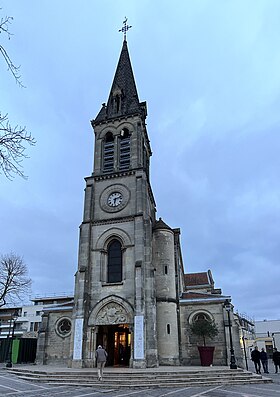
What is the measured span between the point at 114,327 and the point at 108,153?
15.4 meters

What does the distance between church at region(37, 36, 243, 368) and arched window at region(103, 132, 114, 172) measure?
108mm

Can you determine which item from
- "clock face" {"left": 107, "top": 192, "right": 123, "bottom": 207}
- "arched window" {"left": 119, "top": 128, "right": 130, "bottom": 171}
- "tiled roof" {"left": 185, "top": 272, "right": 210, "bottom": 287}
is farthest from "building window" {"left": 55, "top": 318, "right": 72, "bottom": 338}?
"tiled roof" {"left": 185, "top": 272, "right": 210, "bottom": 287}

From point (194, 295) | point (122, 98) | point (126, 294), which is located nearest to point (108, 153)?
point (122, 98)

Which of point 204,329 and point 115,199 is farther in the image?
point 115,199

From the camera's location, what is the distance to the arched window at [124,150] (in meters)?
30.4

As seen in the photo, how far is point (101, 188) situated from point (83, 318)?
1093cm

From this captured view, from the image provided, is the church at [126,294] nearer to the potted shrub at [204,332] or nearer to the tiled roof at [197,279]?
the potted shrub at [204,332]

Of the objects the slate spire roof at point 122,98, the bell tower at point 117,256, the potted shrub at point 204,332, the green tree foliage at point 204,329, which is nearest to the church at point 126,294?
the bell tower at point 117,256

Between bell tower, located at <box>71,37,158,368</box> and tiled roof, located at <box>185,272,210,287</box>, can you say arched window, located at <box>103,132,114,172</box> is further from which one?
tiled roof, located at <box>185,272,210,287</box>

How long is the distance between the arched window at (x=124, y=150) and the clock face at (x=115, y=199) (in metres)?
2.77

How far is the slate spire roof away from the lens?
3294 centimetres

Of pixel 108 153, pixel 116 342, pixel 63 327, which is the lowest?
pixel 116 342

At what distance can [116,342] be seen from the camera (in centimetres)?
2619

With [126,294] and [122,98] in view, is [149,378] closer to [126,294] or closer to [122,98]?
[126,294]
